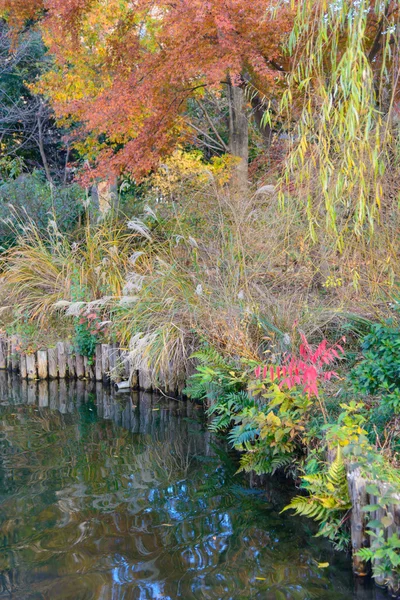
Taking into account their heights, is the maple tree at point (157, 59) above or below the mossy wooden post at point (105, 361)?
above

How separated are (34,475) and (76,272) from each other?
3846mm

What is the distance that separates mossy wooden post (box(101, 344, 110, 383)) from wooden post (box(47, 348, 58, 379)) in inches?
30.0

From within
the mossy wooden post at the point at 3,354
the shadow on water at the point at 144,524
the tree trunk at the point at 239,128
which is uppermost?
the tree trunk at the point at 239,128

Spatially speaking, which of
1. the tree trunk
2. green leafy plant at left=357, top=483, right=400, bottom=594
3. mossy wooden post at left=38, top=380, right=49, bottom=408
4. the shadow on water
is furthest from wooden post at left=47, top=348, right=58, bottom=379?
green leafy plant at left=357, top=483, right=400, bottom=594

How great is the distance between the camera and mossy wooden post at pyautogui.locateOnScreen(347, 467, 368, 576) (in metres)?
3.20

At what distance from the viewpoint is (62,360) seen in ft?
25.9

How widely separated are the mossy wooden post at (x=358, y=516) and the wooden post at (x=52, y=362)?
533 centimetres

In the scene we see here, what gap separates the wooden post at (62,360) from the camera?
25.6 feet

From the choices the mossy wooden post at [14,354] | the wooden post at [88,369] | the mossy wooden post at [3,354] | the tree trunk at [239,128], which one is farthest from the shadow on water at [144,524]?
the tree trunk at [239,128]

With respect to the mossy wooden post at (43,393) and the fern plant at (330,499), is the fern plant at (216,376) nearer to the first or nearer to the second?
the fern plant at (330,499)

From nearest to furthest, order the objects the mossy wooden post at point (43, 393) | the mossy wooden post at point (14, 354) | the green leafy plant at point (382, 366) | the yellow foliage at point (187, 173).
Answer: the green leafy plant at point (382, 366) < the mossy wooden post at point (43, 393) < the mossy wooden post at point (14, 354) < the yellow foliage at point (187, 173)

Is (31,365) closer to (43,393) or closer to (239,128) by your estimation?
(43,393)

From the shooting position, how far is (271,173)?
8.43m

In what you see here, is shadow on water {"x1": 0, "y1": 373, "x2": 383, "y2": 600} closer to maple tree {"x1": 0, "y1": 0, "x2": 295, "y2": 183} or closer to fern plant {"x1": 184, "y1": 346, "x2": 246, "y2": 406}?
fern plant {"x1": 184, "y1": 346, "x2": 246, "y2": 406}
